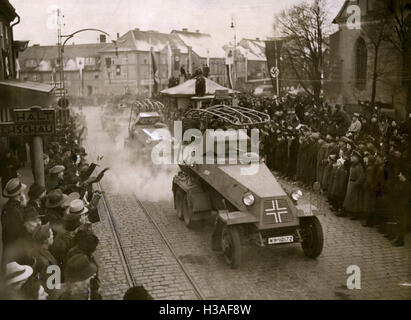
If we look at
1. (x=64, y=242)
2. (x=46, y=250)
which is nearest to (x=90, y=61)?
(x=64, y=242)

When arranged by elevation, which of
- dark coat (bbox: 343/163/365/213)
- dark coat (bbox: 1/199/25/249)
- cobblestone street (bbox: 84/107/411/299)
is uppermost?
dark coat (bbox: 1/199/25/249)

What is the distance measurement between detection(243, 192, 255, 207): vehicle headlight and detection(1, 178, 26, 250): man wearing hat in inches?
150

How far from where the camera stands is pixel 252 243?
8.69 meters

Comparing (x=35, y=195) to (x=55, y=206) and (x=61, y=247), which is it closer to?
(x=55, y=206)

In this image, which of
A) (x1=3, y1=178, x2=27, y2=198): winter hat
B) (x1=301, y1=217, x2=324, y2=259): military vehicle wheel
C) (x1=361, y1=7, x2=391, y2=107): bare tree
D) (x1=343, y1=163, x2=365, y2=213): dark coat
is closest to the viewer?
(x1=3, y1=178, x2=27, y2=198): winter hat

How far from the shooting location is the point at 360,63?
18734mm

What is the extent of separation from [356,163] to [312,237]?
282 centimetres

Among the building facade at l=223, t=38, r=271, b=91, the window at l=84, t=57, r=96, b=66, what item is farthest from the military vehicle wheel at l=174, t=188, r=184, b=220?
the window at l=84, t=57, r=96, b=66

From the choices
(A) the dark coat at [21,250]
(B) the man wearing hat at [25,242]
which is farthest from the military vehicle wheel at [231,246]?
(A) the dark coat at [21,250]

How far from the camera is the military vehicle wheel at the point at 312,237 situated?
873 cm

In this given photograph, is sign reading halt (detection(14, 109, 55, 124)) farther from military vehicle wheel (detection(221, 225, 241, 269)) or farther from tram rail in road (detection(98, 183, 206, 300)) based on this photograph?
military vehicle wheel (detection(221, 225, 241, 269))

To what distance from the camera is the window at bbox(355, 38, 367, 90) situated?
18.2m
